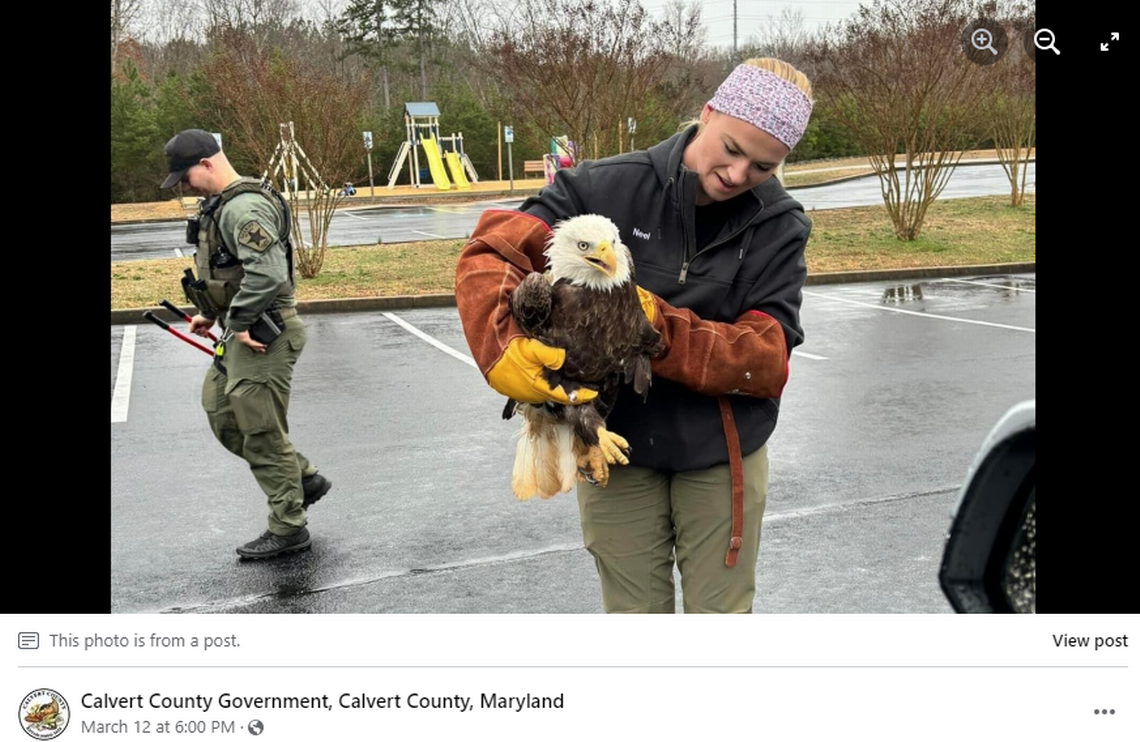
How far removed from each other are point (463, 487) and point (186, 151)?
179 cm

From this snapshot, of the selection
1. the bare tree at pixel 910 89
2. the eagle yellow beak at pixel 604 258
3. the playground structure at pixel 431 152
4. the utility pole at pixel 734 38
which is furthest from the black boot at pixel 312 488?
the playground structure at pixel 431 152

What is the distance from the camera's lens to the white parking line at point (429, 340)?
8048 mm

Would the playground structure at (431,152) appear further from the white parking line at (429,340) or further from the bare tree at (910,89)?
the white parking line at (429,340)

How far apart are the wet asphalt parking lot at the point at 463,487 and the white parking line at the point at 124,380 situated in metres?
0.02

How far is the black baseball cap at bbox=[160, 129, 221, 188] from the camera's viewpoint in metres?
4.28

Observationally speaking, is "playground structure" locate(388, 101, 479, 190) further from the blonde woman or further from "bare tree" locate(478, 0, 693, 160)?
the blonde woman

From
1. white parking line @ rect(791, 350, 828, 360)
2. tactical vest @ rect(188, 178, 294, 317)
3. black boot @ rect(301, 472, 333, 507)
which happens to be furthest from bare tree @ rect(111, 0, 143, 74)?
black boot @ rect(301, 472, 333, 507)

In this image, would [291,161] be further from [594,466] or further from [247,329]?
[594,466]

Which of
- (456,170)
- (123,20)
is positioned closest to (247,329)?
(123,20)

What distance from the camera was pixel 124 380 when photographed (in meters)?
7.48

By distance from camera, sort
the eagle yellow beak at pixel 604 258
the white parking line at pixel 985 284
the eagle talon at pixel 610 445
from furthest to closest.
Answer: the white parking line at pixel 985 284 < the eagle talon at pixel 610 445 < the eagle yellow beak at pixel 604 258
